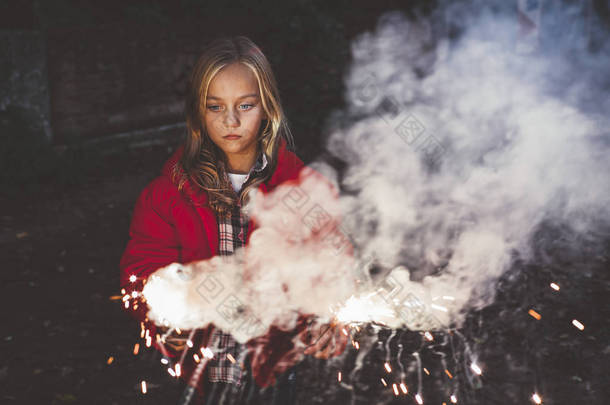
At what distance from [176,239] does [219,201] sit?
26 cm

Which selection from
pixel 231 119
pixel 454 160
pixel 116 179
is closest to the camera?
pixel 231 119

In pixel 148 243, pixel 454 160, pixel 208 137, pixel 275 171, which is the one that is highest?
pixel 208 137

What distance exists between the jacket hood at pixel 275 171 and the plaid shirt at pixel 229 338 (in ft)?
0.22

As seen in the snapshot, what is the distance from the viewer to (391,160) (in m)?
9.24

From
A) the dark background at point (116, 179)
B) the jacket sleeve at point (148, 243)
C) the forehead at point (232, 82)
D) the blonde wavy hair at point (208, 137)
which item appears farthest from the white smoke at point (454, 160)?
the forehead at point (232, 82)

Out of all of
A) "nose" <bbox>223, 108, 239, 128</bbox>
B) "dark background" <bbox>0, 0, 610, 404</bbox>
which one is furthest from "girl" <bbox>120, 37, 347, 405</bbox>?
"dark background" <bbox>0, 0, 610, 404</bbox>

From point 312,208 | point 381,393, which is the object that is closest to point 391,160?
point 381,393

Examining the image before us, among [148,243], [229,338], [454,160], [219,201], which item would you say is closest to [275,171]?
[219,201]

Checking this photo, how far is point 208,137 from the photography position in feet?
7.68

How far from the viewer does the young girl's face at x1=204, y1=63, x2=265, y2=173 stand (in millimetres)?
2188

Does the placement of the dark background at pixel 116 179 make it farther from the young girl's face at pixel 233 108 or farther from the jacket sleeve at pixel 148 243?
the young girl's face at pixel 233 108

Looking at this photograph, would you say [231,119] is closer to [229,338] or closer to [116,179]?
[229,338]

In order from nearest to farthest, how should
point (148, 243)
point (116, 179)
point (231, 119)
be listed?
point (231, 119) < point (148, 243) < point (116, 179)

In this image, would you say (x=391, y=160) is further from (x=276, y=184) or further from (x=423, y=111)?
(x=276, y=184)
